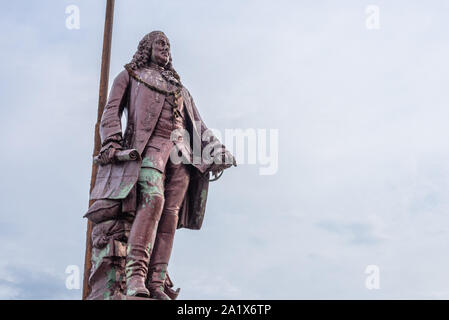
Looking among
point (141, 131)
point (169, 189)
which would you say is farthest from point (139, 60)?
point (169, 189)

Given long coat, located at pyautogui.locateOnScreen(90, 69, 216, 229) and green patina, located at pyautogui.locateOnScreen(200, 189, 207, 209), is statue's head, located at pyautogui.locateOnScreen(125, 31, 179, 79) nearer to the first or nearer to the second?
long coat, located at pyautogui.locateOnScreen(90, 69, 216, 229)

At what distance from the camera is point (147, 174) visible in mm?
9609

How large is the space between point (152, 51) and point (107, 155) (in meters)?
1.77

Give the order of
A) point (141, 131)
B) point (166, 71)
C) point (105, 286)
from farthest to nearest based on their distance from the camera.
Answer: point (166, 71) < point (141, 131) < point (105, 286)

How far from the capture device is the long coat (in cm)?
956

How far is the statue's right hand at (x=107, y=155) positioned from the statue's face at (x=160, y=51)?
5.29 feet

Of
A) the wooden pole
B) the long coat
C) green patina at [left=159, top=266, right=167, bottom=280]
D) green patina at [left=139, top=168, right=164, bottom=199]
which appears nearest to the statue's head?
the long coat

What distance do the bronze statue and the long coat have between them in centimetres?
1

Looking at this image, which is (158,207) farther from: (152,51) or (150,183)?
(152,51)

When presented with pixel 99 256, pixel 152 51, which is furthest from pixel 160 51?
pixel 99 256
